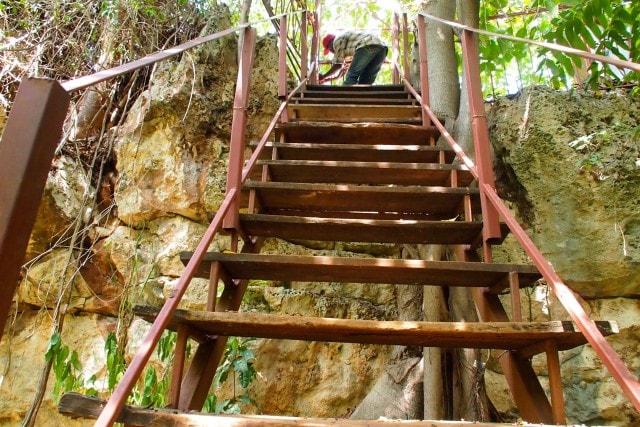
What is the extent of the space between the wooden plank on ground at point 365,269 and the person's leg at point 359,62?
4.20 metres

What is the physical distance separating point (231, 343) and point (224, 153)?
1.67 meters

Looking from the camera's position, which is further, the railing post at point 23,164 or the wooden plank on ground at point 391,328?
the wooden plank on ground at point 391,328

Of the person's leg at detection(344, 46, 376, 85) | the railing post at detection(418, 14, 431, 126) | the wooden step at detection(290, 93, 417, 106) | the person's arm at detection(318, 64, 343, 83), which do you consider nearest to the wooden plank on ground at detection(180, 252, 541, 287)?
the railing post at detection(418, 14, 431, 126)

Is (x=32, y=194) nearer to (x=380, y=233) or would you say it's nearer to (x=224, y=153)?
(x=380, y=233)

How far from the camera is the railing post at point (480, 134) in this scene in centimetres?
203

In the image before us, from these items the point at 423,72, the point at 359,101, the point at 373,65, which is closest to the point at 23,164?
the point at 423,72

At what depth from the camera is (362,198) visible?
8.07 feet

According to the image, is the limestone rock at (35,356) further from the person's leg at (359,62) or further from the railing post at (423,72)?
the person's leg at (359,62)

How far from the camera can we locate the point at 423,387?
9.23 ft

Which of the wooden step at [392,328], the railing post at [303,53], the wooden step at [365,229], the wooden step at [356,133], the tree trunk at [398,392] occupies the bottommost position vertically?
the tree trunk at [398,392]

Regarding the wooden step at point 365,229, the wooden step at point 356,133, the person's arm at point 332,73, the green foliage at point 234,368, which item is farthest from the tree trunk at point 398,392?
the person's arm at point 332,73

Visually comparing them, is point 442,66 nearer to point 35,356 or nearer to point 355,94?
point 355,94

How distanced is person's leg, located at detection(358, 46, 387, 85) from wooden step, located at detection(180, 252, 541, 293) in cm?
425

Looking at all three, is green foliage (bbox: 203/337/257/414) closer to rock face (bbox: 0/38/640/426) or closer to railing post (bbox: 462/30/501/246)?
rock face (bbox: 0/38/640/426)
